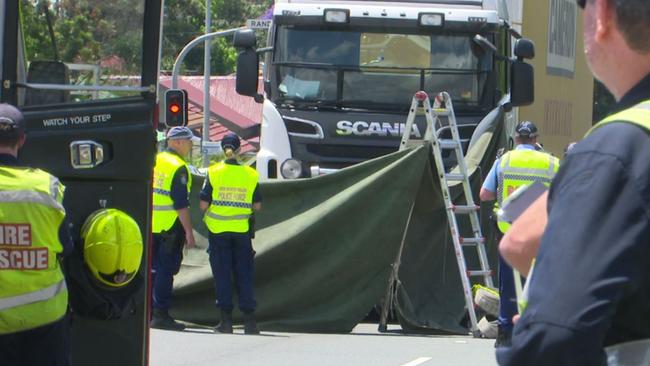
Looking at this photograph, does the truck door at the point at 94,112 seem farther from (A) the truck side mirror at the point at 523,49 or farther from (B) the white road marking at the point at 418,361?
(A) the truck side mirror at the point at 523,49

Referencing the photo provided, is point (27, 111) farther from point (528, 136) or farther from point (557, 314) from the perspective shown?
point (528, 136)

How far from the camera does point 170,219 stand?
1205 cm

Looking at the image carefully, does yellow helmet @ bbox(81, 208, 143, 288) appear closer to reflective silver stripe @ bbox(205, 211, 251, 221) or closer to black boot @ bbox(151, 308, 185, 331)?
reflective silver stripe @ bbox(205, 211, 251, 221)

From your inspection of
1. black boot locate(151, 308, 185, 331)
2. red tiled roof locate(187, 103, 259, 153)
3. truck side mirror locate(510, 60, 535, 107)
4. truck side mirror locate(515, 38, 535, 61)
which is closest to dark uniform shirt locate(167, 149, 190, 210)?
black boot locate(151, 308, 185, 331)

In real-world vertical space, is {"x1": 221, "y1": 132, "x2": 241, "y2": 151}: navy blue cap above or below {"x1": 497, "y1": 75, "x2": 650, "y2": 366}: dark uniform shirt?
below

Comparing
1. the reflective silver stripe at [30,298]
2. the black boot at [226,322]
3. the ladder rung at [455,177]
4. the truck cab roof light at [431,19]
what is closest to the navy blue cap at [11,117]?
the reflective silver stripe at [30,298]

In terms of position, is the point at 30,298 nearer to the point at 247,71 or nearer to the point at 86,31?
the point at 86,31

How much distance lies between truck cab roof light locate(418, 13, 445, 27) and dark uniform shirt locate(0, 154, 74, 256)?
9323mm

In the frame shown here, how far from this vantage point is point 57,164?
18.7 ft

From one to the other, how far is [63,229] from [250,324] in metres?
6.71

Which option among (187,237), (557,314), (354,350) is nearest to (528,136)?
(354,350)

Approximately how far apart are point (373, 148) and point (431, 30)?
153 centimetres

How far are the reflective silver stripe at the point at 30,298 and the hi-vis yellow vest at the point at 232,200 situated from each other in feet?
21.3

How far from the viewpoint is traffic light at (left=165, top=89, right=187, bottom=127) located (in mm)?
10812
